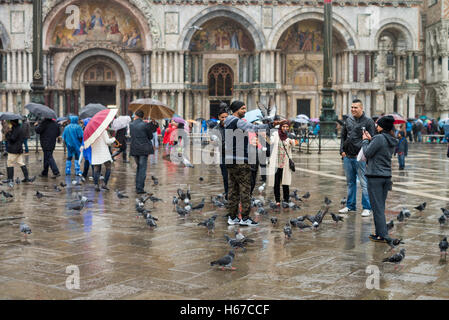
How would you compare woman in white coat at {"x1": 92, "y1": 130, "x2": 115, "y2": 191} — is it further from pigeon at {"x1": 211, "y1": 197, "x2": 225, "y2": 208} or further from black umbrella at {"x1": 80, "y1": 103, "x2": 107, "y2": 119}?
pigeon at {"x1": 211, "y1": 197, "x2": 225, "y2": 208}

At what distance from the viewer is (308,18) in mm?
33594

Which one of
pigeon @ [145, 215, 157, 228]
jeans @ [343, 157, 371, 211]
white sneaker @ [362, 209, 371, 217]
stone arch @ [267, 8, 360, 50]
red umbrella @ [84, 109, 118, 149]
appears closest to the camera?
pigeon @ [145, 215, 157, 228]

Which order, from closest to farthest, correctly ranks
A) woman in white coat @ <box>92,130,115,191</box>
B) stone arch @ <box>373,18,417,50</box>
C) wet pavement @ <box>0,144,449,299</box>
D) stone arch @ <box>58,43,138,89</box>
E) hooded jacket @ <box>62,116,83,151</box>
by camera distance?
wet pavement @ <box>0,144,449,299</box> → woman in white coat @ <box>92,130,115,191</box> → hooded jacket @ <box>62,116,83,151</box> → stone arch @ <box>58,43,138,89</box> → stone arch @ <box>373,18,417,50</box>

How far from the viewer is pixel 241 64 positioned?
3472 centimetres

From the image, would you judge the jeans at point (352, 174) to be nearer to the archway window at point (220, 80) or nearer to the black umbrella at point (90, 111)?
the black umbrella at point (90, 111)

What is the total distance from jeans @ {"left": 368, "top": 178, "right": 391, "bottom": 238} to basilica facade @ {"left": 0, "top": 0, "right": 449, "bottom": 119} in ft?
86.6

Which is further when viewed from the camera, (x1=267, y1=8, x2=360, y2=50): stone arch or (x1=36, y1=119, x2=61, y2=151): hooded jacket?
(x1=267, y1=8, x2=360, y2=50): stone arch

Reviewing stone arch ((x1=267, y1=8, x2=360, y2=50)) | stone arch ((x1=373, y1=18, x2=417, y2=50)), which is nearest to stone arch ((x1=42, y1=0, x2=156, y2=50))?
stone arch ((x1=267, y1=8, x2=360, y2=50))

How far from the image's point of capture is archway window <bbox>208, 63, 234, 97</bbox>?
115 feet

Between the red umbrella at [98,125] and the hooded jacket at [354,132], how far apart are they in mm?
5137

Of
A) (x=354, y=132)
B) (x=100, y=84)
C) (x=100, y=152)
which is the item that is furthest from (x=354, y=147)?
(x=100, y=84)

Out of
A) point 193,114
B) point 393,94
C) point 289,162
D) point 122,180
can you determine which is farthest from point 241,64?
point 289,162

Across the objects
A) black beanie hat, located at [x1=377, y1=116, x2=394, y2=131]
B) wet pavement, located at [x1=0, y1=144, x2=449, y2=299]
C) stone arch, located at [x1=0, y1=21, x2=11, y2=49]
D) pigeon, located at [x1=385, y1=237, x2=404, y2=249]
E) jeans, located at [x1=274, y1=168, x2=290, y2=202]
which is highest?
stone arch, located at [x1=0, y1=21, x2=11, y2=49]

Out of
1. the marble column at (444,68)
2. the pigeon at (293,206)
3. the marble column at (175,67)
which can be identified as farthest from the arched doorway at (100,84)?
the pigeon at (293,206)
